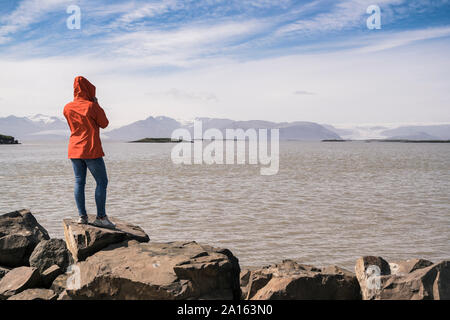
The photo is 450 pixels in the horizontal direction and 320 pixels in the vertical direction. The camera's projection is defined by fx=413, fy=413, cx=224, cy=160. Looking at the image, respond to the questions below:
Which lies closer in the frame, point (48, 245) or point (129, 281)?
point (129, 281)

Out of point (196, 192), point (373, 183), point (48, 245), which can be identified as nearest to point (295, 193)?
point (196, 192)

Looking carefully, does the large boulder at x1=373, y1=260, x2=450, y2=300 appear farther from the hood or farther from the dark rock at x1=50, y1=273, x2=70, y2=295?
the hood

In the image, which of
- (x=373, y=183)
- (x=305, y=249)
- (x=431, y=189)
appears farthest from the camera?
(x=373, y=183)

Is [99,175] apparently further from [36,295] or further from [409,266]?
[409,266]

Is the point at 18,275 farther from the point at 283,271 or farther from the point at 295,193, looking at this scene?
the point at 295,193

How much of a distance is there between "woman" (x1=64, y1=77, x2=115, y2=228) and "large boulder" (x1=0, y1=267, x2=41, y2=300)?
159cm

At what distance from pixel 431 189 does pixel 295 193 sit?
26.4ft

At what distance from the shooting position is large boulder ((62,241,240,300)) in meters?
5.69

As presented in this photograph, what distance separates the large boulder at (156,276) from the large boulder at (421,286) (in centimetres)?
212

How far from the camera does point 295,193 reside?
20875 mm

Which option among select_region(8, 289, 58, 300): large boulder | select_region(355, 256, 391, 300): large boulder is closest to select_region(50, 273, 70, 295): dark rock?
select_region(8, 289, 58, 300): large boulder

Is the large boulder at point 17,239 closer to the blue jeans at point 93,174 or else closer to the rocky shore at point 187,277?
the rocky shore at point 187,277

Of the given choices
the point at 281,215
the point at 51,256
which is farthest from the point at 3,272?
the point at 281,215

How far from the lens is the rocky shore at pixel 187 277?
5.56 meters
